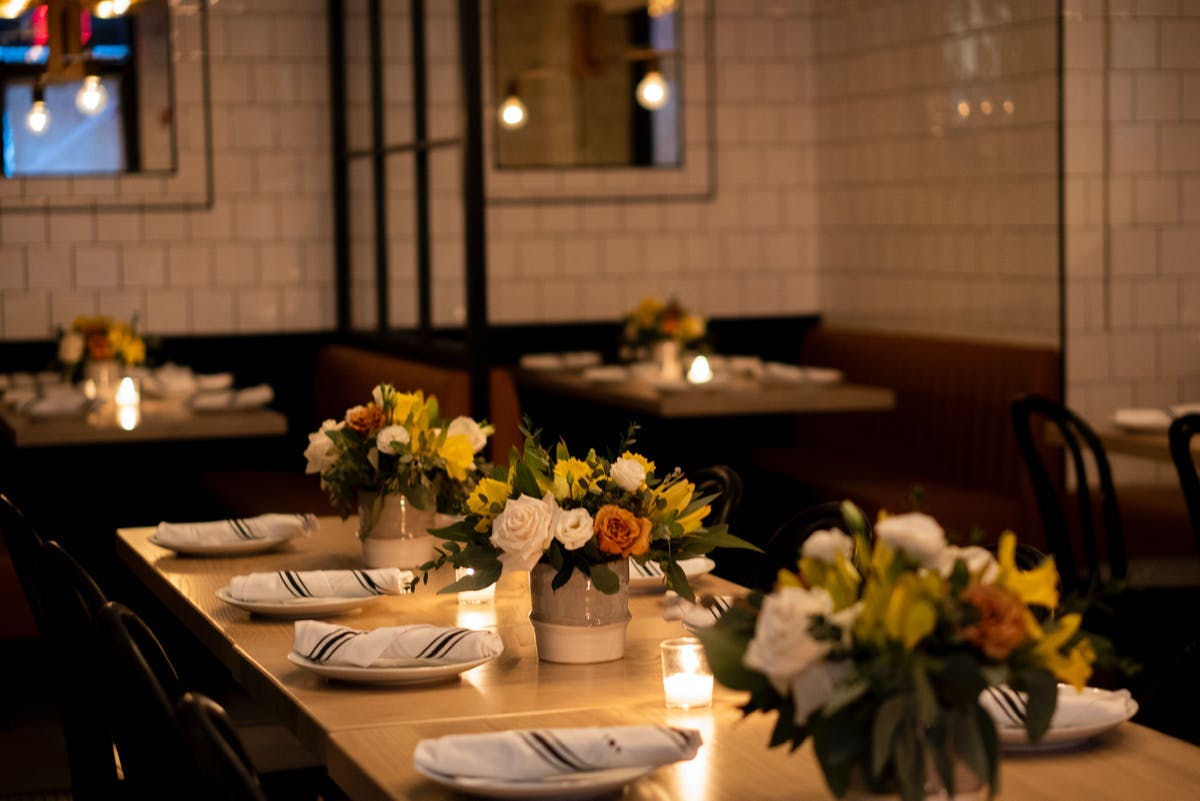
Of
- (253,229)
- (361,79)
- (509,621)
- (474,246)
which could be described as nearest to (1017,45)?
(474,246)

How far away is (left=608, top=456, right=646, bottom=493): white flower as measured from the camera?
248cm

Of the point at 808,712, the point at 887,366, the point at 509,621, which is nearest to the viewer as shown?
the point at 808,712

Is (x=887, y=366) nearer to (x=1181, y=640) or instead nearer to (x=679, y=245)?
(x=679, y=245)

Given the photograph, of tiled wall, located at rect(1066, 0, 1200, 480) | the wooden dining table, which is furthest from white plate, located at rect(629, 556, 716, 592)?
tiled wall, located at rect(1066, 0, 1200, 480)

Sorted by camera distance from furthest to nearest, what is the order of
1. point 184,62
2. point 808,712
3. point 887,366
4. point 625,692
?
point 184,62 < point 887,366 < point 625,692 < point 808,712

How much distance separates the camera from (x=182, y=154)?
25.2 feet

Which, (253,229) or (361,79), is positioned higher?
(361,79)

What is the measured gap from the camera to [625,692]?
2.40m

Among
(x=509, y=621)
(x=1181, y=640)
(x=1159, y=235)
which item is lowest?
Answer: (x=1181, y=640)

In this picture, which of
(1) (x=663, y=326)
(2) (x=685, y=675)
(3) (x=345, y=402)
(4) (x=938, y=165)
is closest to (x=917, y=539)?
(2) (x=685, y=675)

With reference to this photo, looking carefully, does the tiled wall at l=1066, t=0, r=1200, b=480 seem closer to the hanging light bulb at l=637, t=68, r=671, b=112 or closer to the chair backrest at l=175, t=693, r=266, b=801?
the hanging light bulb at l=637, t=68, r=671, b=112

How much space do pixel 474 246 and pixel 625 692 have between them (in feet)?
12.5

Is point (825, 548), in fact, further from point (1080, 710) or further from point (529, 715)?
point (529, 715)

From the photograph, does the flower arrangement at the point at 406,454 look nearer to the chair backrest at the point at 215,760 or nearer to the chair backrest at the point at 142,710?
the chair backrest at the point at 142,710
